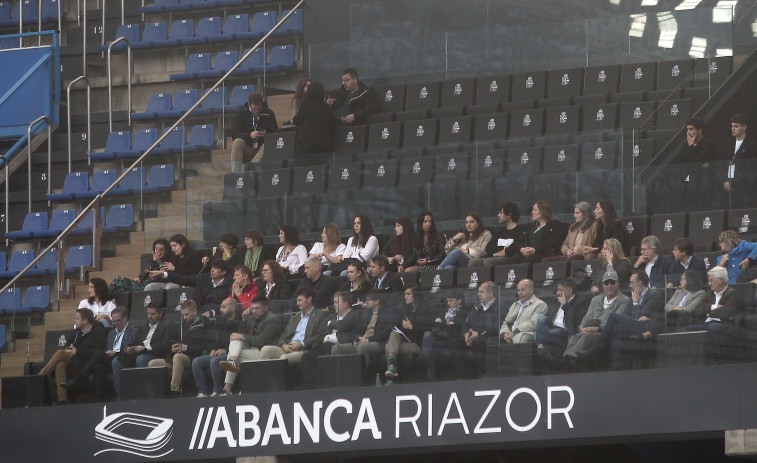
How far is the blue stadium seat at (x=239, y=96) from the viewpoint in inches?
682

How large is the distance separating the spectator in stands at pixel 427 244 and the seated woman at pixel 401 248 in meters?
0.04

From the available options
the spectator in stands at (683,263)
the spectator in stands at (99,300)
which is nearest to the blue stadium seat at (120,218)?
the spectator in stands at (99,300)

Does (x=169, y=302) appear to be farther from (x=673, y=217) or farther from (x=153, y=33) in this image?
(x=153, y=33)

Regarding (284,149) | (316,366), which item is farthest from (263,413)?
(284,149)

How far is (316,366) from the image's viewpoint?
37.6 ft

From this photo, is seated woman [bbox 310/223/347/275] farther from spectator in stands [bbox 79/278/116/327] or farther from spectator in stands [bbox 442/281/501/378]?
spectator in stands [bbox 442/281/501/378]

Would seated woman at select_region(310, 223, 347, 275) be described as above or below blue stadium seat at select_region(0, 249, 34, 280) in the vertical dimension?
above

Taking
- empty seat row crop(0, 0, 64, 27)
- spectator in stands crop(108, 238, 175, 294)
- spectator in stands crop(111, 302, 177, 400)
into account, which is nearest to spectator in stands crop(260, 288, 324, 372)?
spectator in stands crop(111, 302, 177, 400)

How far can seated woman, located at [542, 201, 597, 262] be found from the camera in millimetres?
12180

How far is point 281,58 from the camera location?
1786 cm

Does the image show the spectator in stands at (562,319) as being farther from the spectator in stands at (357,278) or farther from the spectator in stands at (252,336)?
the spectator in stands at (252,336)

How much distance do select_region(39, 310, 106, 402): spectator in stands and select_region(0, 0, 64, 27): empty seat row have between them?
25.9ft

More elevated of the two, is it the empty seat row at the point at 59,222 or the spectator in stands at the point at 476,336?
the empty seat row at the point at 59,222

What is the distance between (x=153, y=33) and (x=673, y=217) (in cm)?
833
